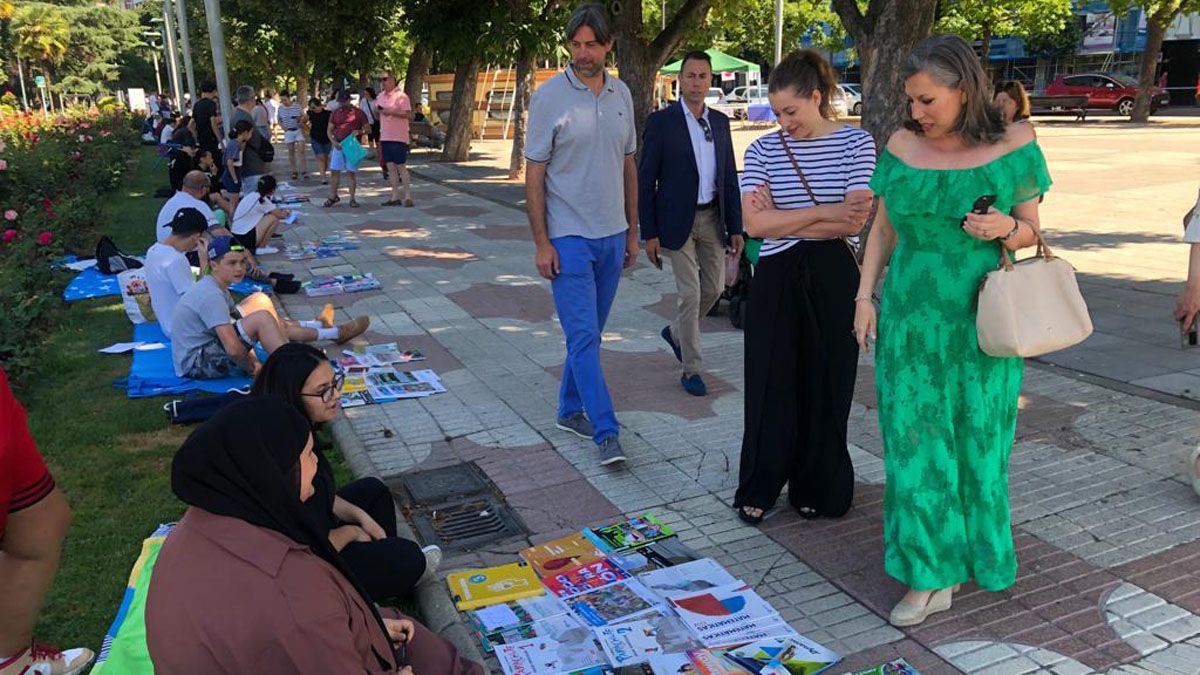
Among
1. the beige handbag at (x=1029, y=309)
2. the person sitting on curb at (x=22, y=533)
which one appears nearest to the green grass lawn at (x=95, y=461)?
the person sitting on curb at (x=22, y=533)

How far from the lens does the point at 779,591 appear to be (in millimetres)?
3715

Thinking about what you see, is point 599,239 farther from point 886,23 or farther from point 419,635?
point 886,23

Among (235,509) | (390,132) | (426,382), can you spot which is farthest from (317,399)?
(390,132)

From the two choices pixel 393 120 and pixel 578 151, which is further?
pixel 393 120

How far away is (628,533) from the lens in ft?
13.7

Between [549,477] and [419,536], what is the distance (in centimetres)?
80

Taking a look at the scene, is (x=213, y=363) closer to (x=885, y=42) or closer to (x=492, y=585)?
(x=492, y=585)

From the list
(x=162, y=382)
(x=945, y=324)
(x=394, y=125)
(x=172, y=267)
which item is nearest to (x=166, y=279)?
(x=172, y=267)

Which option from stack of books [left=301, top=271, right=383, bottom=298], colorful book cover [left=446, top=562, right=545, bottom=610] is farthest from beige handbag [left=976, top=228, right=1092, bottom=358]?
stack of books [left=301, top=271, right=383, bottom=298]

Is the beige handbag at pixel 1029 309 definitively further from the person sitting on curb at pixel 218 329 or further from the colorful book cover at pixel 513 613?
the person sitting on curb at pixel 218 329

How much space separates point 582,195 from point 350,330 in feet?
10.5

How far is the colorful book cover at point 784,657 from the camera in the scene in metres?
3.19

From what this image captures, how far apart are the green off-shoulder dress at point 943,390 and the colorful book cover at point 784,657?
431 mm

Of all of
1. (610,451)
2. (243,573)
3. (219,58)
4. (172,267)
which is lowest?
(610,451)
